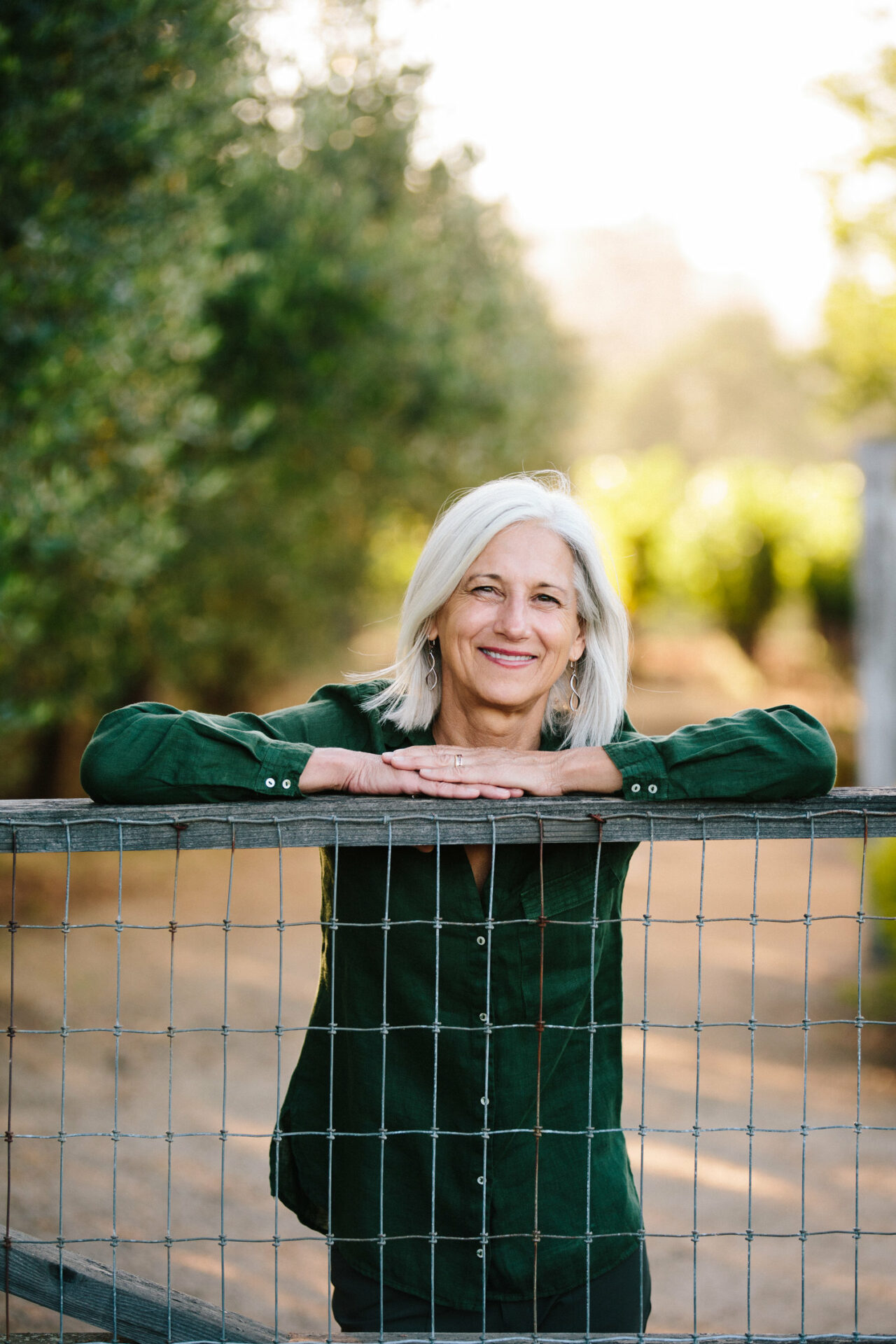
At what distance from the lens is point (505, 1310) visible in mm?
2205

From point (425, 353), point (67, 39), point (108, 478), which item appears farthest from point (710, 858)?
point (67, 39)

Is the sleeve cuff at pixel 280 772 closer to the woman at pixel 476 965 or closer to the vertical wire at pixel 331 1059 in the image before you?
the woman at pixel 476 965

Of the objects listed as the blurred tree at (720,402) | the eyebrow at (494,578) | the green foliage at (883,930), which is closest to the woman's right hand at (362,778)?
the eyebrow at (494,578)

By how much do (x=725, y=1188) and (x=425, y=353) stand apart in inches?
248

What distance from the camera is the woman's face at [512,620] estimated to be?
2443 millimetres

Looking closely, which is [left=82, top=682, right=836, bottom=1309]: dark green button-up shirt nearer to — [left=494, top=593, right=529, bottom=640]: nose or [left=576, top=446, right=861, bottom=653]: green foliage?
[left=494, top=593, right=529, bottom=640]: nose

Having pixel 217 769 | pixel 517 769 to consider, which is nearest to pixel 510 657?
pixel 517 769

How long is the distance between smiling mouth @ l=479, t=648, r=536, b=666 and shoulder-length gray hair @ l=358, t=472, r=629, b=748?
17 centimetres

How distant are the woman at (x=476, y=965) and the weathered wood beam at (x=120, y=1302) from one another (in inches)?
11.4

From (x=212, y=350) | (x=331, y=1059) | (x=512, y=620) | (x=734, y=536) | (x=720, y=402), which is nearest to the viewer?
(x=331, y=1059)

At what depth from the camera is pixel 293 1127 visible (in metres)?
2.37

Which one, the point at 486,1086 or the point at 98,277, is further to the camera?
the point at 98,277

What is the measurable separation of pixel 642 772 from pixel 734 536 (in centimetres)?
1516

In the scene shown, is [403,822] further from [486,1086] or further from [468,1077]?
[468,1077]
